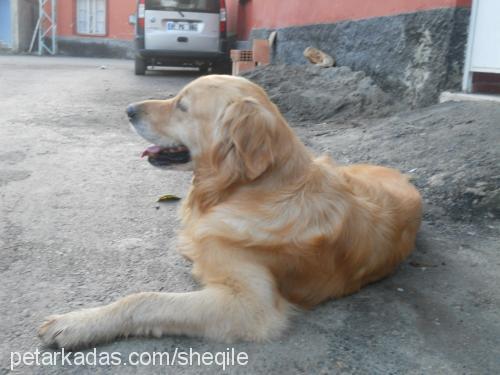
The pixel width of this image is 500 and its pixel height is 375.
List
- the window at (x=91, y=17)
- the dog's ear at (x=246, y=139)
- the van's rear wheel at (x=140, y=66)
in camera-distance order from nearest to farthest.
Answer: the dog's ear at (x=246, y=139)
the van's rear wheel at (x=140, y=66)
the window at (x=91, y=17)

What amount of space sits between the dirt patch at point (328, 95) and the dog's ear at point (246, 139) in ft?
12.9

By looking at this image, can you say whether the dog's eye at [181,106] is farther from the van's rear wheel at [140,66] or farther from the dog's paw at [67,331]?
the van's rear wheel at [140,66]

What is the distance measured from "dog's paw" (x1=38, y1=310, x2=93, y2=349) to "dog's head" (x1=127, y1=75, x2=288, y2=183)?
93 centimetres

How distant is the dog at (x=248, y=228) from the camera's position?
2240mm

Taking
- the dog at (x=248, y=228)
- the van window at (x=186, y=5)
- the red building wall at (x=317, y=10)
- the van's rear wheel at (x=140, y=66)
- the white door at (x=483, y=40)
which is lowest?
the dog at (x=248, y=228)

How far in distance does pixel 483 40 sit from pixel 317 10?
4.09 m

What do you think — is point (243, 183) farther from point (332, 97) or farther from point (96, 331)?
point (332, 97)

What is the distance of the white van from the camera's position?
12.6 m

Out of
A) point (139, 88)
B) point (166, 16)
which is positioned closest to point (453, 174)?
point (139, 88)

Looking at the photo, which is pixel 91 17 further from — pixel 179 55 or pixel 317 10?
pixel 317 10

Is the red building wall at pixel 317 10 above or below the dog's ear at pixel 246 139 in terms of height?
above

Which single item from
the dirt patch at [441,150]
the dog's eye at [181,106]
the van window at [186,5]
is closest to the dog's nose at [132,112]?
the dog's eye at [181,106]

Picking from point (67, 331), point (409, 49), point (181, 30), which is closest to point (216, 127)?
point (67, 331)

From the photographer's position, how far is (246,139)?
2.57 m
